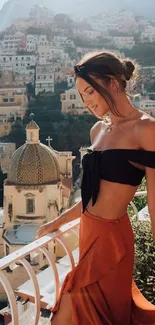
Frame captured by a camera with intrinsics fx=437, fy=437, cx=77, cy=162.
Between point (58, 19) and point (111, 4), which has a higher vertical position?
point (111, 4)

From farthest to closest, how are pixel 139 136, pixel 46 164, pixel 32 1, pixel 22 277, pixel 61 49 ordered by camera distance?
pixel 32 1 → pixel 61 49 → pixel 46 164 → pixel 22 277 → pixel 139 136

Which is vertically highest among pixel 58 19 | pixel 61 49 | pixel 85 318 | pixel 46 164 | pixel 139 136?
pixel 58 19

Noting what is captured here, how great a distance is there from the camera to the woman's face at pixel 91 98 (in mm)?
1188

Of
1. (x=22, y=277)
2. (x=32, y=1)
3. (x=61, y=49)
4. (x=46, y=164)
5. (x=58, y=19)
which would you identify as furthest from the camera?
(x=32, y=1)

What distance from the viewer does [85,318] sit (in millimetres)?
1209

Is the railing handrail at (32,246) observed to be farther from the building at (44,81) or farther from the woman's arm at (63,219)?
the building at (44,81)

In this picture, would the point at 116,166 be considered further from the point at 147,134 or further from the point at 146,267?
the point at 146,267

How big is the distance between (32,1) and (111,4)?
41.6ft

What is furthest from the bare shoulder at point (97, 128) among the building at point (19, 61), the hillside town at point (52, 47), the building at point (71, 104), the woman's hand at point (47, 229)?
the building at point (19, 61)

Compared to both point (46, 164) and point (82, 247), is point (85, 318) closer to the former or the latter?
point (82, 247)

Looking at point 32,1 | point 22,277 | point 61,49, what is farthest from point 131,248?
point 32,1

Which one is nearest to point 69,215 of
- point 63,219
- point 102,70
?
point 63,219

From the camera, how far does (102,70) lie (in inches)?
45.9

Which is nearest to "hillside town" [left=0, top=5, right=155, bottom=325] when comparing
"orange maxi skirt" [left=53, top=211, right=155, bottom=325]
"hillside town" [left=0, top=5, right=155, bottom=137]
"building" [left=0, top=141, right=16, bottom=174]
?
"building" [left=0, top=141, right=16, bottom=174]
